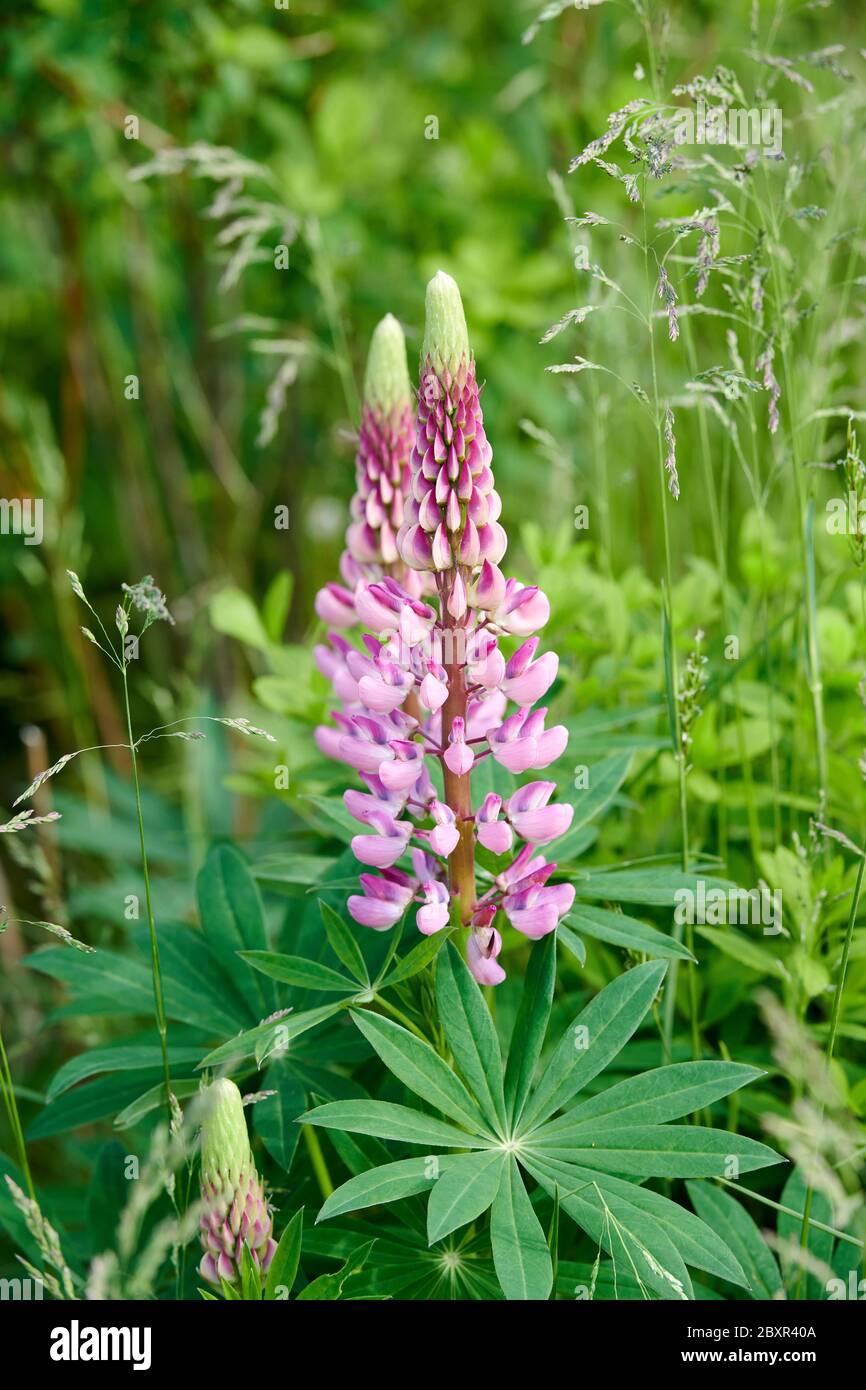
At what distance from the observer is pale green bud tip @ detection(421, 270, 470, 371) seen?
1.20 m

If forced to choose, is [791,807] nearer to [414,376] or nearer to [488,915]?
[488,915]

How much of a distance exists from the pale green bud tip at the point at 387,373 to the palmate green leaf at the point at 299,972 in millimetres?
643

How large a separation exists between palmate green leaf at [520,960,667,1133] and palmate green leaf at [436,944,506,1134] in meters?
0.04

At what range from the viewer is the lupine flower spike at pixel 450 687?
4.01 ft

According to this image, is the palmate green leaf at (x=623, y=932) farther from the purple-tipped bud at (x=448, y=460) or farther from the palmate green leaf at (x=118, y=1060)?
the palmate green leaf at (x=118, y=1060)

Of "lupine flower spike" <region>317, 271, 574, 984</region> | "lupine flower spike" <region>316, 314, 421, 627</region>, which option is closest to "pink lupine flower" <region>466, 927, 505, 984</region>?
"lupine flower spike" <region>317, 271, 574, 984</region>

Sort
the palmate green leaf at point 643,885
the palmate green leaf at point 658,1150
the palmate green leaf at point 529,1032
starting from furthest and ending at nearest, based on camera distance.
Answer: the palmate green leaf at point 643,885 < the palmate green leaf at point 529,1032 < the palmate green leaf at point 658,1150

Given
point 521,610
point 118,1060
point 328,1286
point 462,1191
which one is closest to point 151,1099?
point 118,1060

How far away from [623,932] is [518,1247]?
13.4 inches

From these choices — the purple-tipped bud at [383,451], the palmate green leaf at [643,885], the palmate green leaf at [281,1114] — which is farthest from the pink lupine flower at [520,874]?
the purple-tipped bud at [383,451]

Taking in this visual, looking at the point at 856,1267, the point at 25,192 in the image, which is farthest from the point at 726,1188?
the point at 25,192

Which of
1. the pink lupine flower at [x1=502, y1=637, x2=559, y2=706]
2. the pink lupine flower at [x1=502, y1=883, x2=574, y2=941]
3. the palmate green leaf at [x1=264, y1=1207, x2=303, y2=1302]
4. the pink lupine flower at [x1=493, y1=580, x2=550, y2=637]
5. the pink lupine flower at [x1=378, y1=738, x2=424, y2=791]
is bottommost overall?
the palmate green leaf at [x1=264, y1=1207, x2=303, y2=1302]

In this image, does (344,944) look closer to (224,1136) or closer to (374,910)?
(374,910)

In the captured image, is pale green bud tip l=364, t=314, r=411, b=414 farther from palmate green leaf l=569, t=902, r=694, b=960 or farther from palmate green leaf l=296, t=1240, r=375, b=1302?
palmate green leaf l=296, t=1240, r=375, b=1302
